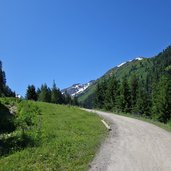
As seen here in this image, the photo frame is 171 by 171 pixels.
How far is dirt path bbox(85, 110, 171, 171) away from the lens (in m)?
18.6

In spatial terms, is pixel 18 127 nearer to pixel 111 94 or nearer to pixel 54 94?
pixel 111 94

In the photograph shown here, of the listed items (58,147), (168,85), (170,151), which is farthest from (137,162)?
(168,85)

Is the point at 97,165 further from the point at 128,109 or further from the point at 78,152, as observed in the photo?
the point at 128,109

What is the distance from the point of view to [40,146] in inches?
945

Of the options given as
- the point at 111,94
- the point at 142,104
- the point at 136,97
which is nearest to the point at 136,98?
the point at 136,97

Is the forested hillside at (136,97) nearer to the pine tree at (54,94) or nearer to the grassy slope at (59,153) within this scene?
the pine tree at (54,94)

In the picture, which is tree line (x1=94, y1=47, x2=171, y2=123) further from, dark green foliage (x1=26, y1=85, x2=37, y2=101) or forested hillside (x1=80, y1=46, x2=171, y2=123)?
dark green foliage (x1=26, y1=85, x2=37, y2=101)

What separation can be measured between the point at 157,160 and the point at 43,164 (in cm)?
652

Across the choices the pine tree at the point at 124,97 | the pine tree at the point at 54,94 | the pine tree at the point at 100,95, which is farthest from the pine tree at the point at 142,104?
the pine tree at the point at 54,94

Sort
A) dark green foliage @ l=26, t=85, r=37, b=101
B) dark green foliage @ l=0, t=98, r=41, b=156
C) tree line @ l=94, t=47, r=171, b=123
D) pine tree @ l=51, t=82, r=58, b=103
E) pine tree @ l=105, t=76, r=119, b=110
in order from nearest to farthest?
1. dark green foliage @ l=0, t=98, r=41, b=156
2. tree line @ l=94, t=47, r=171, b=123
3. pine tree @ l=105, t=76, r=119, b=110
4. dark green foliage @ l=26, t=85, r=37, b=101
5. pine tree @ l=51, t=82, r=58, b=103

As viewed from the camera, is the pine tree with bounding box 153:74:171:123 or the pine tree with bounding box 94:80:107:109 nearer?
the pine tree with bounding box 153:74:171:123

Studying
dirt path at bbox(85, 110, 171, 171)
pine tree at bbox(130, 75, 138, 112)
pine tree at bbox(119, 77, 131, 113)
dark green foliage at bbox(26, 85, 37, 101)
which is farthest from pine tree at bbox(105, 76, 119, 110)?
dirt path at bbox(85, 110, 171, 171)

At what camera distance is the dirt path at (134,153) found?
1863cm

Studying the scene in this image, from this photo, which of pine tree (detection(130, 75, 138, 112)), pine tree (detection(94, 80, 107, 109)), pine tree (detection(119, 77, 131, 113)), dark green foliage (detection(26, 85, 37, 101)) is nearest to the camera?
pine tree (detection(119, 77, 131, 113))
